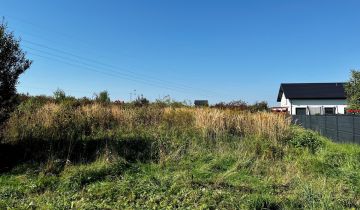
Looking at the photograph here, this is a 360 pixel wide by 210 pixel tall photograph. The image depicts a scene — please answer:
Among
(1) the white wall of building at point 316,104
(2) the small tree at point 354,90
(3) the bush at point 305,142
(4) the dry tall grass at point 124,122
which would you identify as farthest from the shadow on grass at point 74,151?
(1) the white wall of building at point 316,104

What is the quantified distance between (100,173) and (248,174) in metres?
3.14

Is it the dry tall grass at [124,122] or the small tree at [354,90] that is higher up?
the small tree at [354,90]

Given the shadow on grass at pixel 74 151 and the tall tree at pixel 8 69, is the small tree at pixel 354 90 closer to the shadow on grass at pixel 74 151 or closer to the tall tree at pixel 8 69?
the shadow on grass at pixel 74 151

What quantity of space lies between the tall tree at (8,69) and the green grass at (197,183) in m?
1.59

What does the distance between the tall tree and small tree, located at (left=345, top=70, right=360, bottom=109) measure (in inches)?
992

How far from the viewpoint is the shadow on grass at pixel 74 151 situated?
836 centimetres

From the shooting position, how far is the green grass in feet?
17.2

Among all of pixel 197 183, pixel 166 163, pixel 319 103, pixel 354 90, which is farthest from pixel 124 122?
pixel 319 103

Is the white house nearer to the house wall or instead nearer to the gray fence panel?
the house wall

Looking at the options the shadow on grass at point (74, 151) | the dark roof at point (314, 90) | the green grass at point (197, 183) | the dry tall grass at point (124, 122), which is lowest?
the green grass at point (197, 183)

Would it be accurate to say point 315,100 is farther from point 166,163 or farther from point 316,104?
point 166,163

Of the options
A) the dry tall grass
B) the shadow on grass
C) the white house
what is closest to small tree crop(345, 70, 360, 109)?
the white house

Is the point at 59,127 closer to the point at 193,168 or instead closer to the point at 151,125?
the point at 151,125

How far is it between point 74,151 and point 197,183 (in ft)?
13.7
